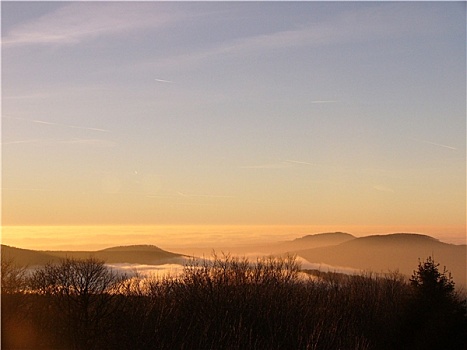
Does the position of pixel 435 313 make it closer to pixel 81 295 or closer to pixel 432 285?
pixel 432 285

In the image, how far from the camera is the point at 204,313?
64.2 meters

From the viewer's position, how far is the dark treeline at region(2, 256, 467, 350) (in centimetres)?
4375

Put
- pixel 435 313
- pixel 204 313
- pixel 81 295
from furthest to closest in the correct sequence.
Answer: pixel 204 313 → pixel 81 295 → pixel 435 313

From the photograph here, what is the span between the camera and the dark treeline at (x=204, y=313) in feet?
144

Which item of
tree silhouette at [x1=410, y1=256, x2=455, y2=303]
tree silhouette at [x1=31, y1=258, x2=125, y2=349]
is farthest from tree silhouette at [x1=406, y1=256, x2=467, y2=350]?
tree silhouette at [x1=31, y1=258, x2=125, y2=349]

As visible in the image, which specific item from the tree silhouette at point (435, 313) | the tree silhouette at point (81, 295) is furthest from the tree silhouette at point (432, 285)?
the tree silhouette at point (81, 295)

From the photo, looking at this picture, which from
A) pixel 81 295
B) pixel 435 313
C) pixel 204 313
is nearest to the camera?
pixel 435 313

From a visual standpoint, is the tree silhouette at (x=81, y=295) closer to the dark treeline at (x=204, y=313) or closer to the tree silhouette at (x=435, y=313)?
the dark treeline at (x=204, y=313)

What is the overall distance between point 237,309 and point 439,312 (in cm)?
2820

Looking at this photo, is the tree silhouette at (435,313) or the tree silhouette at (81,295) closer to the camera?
the tree silhouette at (435,313)

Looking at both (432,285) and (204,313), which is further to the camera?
(204,313)

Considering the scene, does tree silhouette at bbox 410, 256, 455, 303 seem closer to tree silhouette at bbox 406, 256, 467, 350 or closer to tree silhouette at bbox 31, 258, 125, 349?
tree silhouette at bbox 406, 256, 467, 350

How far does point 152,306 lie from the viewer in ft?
194

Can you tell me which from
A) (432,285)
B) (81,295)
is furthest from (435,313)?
(81,295)
